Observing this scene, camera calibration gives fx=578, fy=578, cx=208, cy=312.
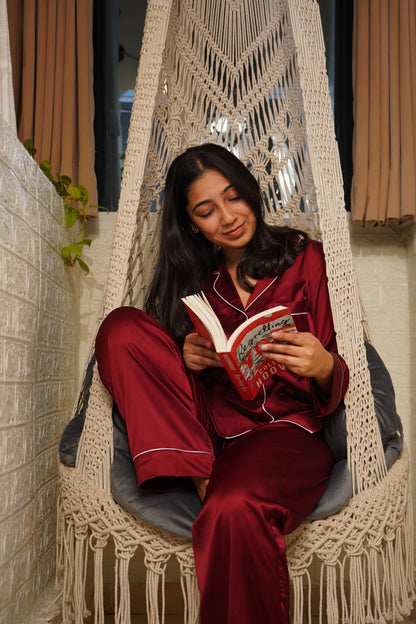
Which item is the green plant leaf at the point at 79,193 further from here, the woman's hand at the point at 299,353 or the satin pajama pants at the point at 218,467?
the woman's hand at the point at 299,353

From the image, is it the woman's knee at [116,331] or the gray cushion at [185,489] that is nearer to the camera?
the gray cushion at [185,489]

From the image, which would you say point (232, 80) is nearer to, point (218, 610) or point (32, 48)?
point (32, 48)

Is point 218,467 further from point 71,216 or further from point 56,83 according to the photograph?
point 56,83

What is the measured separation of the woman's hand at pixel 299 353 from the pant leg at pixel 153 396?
204 millimetres

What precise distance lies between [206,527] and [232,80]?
1.39 m

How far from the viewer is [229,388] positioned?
1.32 m

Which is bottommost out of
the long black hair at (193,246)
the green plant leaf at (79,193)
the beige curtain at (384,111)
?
the long black hair at (193,246)

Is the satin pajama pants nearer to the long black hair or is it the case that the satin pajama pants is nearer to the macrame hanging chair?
the macrame hanging chair

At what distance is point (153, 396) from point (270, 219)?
0.83 meters

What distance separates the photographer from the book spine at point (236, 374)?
3.22 ft

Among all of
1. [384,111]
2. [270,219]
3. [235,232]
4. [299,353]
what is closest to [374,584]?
[299,353]

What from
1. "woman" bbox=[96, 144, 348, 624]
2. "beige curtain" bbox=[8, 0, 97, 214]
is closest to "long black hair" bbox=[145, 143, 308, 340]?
"woman" bbox=[96, 144, 348, 624]

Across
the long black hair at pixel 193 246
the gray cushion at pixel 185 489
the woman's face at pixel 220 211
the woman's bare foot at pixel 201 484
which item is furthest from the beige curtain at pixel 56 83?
the woman's bare foot at pixel 201 484

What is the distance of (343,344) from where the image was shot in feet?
3.86
